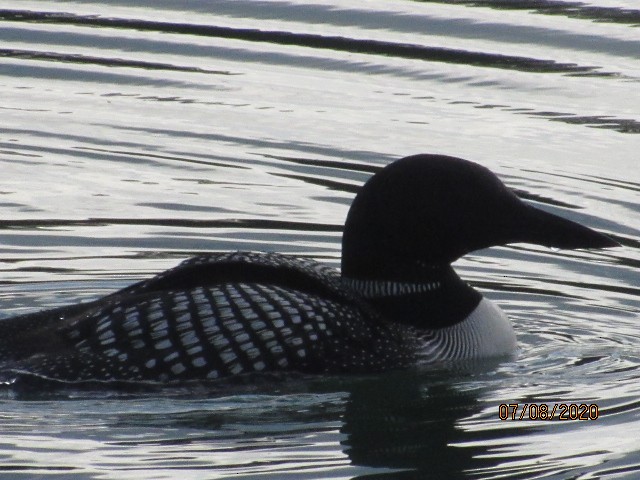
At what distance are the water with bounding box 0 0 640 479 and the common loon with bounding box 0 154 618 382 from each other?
9cm

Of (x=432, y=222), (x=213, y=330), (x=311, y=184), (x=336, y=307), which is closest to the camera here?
(x=213, y=330)

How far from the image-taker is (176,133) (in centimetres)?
927

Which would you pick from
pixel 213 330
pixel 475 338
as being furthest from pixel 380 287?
pixel 213 330

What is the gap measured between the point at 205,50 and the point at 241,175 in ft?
7.92

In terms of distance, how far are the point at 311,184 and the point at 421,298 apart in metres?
2.43

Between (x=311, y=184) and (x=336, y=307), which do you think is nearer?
(x=336, y=307)

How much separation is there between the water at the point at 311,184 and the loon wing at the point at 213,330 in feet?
0.25

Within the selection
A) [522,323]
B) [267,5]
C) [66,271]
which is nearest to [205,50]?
[267,5]

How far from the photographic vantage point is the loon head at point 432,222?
19.5 ft

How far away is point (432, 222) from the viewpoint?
6000 mm

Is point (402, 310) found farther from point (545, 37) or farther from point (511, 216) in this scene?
point (545, 37)
